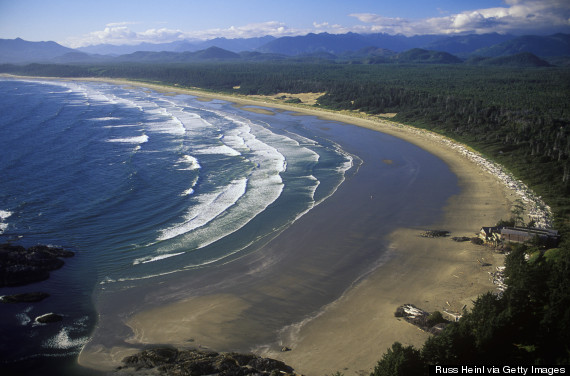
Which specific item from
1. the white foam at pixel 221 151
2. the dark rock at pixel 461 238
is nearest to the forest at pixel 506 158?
the dark rock at pixel 461 238

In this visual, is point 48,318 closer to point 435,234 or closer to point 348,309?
point 348,309

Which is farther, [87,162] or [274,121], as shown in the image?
[274,121]

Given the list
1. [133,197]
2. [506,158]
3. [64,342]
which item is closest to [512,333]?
[64,342]

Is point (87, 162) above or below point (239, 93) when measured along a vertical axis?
below

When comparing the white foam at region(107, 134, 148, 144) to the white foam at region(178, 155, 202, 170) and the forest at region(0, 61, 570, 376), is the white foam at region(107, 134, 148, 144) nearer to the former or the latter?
the white foam at region(178, 155, 202, 170)

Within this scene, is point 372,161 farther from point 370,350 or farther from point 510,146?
point 370,350

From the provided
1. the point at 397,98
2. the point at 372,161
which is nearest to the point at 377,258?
the point at 372,161

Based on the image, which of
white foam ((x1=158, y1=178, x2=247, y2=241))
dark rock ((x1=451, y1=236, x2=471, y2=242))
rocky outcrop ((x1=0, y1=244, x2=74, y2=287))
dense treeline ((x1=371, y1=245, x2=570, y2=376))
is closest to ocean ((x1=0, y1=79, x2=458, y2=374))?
white foam ((x1=158, y1=178, x2=247, y2=241))
